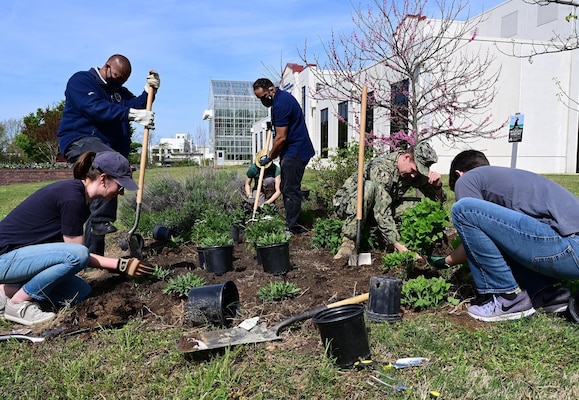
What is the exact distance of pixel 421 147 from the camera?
4.18 meters

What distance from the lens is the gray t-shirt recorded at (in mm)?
2504

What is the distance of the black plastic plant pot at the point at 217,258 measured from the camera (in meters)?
3.85

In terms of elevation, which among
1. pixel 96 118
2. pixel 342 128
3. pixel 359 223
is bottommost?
pixel 359 223

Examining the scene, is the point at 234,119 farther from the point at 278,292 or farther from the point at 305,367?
the point at 305,367

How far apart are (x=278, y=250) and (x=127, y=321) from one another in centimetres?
137

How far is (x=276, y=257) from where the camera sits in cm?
377

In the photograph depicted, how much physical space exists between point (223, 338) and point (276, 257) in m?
1.38

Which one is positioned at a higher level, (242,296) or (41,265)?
(41,265)

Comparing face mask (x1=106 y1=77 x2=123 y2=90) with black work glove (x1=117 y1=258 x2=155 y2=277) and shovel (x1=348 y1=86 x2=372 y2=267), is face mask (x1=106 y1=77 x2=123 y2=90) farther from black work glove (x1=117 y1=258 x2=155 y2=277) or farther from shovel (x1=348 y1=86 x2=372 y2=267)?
shovel (x1=348 y1=86 x2=372 y2=267)

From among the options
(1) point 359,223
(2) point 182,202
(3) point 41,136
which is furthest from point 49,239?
(3) point 41,136

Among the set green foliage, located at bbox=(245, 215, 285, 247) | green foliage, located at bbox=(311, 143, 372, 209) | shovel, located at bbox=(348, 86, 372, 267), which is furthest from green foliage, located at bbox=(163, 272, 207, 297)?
green foliage, located at bbox=(311, 143, 372, 209)

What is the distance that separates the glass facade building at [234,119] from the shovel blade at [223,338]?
150 feet

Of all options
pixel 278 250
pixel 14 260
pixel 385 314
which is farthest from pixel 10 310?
pixel 385 314

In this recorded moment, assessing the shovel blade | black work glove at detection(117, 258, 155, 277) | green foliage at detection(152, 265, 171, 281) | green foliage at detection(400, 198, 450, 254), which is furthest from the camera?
green foliage at detection(152, 265, 171, 281)
